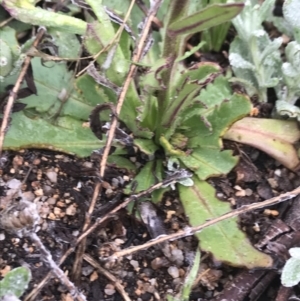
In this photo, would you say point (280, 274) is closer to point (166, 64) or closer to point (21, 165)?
point (166, 64)

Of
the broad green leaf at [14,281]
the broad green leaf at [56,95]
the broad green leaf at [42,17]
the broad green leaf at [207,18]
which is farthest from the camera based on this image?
the broad green leaf at [56,95]

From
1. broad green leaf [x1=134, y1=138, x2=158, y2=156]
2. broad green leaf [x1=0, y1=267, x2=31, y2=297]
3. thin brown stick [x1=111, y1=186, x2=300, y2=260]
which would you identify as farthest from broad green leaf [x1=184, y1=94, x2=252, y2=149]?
broad green leaf [x1=0, y1=267, x2=31, y2=297]

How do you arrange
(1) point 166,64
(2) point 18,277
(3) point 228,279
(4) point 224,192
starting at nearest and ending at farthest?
1. (2) point 18,277
2. (1) point 166,64
3. (3) point 228,279
4. (4) point 224,192

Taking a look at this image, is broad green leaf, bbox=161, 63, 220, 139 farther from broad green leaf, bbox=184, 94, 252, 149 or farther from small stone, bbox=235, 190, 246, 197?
small stone, bbox=235, 190, 246, 197

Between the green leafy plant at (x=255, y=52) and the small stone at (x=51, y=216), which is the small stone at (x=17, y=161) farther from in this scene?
the green leafy plant at (x=255, y=52)

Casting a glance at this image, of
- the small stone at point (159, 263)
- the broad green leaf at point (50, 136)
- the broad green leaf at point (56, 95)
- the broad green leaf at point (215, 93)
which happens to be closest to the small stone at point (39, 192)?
the broad green leaf at point (50, 136)

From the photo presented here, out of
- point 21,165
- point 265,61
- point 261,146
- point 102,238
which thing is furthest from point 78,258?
point 265,61
